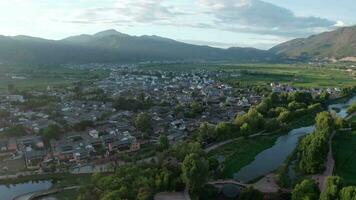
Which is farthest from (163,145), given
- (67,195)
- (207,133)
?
(67,195)

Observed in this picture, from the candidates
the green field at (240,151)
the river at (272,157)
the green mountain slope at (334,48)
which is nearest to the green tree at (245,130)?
the green field at (240,151)

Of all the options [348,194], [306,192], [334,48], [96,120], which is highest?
[334,48]

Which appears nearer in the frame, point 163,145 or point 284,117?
point 163,145

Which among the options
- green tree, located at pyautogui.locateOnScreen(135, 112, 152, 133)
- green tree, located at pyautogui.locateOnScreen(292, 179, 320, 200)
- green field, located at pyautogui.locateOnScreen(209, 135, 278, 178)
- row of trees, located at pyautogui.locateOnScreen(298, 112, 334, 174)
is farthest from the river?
green tree, located at pyautogui.locateOnScreen(135, 112, 152, 133)

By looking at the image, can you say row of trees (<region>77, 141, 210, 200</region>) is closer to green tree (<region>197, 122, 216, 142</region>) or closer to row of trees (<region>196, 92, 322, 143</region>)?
green tree (<region>197, 122, 216, 142</region>)

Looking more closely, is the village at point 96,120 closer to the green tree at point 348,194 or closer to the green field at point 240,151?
the green field at point 240,151

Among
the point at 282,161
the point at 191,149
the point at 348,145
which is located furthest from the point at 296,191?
the point at 348,145

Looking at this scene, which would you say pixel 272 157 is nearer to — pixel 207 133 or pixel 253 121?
pixel 207 133
